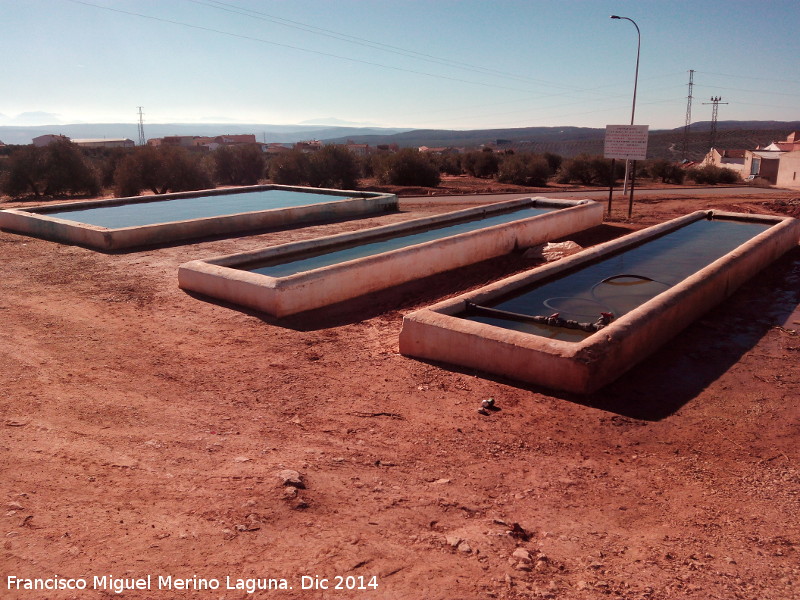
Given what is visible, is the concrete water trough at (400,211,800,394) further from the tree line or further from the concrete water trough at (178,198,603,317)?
the tree line

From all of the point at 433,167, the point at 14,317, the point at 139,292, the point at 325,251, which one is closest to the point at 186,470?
the point at 14,317

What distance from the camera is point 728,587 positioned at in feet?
9.95

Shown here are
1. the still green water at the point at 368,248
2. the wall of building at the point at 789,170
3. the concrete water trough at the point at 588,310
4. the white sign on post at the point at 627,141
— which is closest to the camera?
the concrete water trough at the point at 588,310

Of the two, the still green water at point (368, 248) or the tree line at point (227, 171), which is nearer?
the still green water at point (368, 248)

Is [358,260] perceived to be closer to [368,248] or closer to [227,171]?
[368,248]

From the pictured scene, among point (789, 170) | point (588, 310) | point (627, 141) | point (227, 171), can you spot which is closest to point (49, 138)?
point (227, 171)

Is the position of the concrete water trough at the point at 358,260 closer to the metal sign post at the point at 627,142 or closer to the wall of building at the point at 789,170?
the metal sign post at the point at 627,142

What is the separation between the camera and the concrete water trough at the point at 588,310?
18.7ft

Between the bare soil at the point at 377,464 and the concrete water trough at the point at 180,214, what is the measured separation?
4.74 m

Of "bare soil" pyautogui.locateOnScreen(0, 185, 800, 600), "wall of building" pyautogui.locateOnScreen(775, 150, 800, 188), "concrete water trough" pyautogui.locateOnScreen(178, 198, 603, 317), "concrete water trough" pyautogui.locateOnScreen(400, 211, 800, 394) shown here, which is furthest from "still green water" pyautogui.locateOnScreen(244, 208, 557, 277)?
"wall of building" pyautogui.locateOnScreen(775, 150, 800, 188)

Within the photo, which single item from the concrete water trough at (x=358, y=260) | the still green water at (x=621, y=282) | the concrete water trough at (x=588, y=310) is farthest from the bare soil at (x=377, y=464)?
the still green water at (x=621, y=282)

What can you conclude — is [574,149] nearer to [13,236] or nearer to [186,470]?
[13,236]

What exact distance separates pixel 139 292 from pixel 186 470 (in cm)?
540

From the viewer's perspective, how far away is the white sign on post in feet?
54.7
